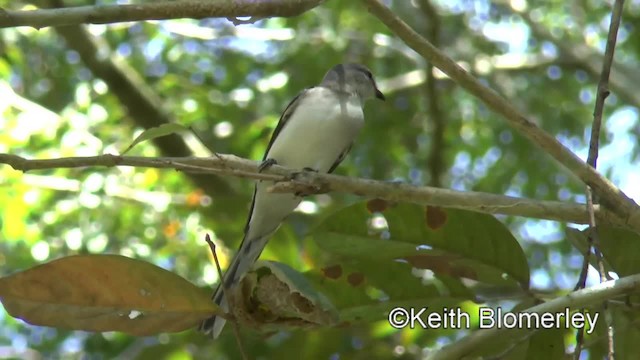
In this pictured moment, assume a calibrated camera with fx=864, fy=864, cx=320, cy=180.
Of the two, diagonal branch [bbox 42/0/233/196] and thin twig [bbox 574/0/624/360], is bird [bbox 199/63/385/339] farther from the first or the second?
thin twig [bbox 574/0/624/360]

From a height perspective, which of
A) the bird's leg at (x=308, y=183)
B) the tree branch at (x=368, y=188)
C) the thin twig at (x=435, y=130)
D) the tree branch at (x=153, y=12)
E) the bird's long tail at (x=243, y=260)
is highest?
the thin twig at (x=435, y=130)

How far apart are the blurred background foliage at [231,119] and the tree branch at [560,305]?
1536 mm

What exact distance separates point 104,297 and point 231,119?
3.57 metres

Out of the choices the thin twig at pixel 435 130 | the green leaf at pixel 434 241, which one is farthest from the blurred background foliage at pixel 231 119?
the green leaf at pixel 434 241

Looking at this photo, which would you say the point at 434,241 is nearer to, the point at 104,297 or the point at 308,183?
the point at 308,183

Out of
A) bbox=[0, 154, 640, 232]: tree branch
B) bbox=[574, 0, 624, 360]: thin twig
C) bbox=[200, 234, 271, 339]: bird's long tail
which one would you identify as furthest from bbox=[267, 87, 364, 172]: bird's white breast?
bbox=[574, 0, 624, 360]: thin twig

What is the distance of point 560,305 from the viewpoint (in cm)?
179

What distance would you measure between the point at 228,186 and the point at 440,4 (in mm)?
2971

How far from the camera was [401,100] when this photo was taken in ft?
22.1

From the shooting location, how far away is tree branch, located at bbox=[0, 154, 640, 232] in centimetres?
198

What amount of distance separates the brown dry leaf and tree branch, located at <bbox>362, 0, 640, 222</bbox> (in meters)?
Result: 0.80

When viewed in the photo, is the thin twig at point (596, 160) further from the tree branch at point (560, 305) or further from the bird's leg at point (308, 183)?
the bird's leg at point (308, 183)

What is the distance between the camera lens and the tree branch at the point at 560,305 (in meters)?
1.72

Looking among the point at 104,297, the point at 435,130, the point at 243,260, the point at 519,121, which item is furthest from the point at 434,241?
the point at 435,130
